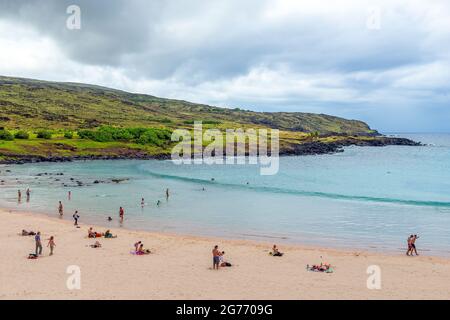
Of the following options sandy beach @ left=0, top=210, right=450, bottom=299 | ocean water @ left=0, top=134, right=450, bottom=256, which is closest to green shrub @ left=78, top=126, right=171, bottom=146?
ocean water @ left=0, top=134, right=450, bottom=256

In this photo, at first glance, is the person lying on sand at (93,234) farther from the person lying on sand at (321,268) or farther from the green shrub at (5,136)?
the green shrub at (5,136)

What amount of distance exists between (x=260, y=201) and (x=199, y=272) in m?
33.7

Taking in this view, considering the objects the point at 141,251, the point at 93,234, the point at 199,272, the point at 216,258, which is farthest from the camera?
the point at 93,234

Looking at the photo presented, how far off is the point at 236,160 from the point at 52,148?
4921 cm

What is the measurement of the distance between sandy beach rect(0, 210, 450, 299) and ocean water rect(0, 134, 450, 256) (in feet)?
15.3

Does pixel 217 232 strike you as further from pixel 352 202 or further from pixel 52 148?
pixel 52 148

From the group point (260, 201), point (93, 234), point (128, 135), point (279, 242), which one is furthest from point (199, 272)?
point (128, 135)

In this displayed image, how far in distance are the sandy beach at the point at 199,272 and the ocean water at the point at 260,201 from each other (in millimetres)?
4662

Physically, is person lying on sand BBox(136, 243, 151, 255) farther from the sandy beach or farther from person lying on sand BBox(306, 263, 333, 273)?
person lying on sand BBox(306, 263, 333, 273)

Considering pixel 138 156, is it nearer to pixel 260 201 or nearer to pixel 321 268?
pixel 260 201

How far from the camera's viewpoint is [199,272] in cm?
2741

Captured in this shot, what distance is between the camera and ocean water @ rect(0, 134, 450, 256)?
4109 centimetres

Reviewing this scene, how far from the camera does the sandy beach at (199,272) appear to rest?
23.5m
